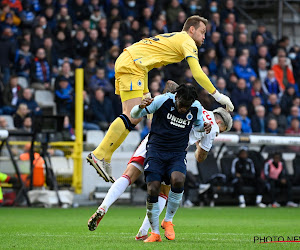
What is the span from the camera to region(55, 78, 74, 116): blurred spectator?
17344 mm

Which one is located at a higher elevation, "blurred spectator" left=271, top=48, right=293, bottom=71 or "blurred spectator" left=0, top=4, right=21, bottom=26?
"blurred spectator" left=0, top=4, right=21, bottom=26

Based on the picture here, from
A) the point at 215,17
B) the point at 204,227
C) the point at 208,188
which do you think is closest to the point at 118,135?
the point at 204,227

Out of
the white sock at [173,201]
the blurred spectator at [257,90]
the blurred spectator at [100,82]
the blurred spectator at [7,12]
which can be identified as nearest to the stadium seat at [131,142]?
the blurred spectator at [100,82]

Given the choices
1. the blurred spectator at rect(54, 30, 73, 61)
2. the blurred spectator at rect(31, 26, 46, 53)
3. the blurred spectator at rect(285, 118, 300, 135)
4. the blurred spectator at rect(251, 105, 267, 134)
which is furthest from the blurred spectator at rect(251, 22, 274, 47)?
the blurred spectator at rect(31, 26, 46, 53)

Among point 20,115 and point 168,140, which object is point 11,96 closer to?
point 20,115

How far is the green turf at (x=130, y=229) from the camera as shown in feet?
23.9

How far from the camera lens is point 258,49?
73.9 ft

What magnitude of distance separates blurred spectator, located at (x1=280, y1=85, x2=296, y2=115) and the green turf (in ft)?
21.3

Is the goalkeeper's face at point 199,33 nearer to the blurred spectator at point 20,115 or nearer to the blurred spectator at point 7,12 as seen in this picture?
the blurred spectator at point 20,115

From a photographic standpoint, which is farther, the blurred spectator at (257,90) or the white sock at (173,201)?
the blurred spectator at (257,90)

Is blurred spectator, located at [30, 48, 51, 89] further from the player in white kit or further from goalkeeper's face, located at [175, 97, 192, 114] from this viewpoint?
goalkeeper's face, located at [175, 97, 192, 114]

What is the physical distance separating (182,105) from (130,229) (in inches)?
107

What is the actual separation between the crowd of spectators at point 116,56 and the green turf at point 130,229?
379 cm

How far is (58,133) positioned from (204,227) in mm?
7075
